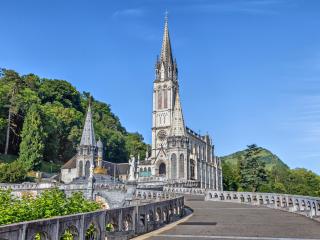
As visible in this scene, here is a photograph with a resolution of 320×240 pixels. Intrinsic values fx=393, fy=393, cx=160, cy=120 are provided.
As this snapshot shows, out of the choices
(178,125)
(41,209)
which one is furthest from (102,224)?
(178,125)

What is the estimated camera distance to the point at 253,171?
8062 cm

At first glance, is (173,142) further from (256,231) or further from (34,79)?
(256,231)

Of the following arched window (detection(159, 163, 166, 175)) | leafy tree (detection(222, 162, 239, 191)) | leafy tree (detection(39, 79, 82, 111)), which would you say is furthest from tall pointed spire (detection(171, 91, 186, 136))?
leafy tree (detection(222, 162, 239, 191))

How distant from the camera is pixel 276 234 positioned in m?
12.7

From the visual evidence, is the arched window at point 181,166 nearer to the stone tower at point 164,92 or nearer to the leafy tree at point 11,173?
the stone tower at point 164,92

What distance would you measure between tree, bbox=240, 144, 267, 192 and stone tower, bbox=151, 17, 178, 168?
94.4 feet

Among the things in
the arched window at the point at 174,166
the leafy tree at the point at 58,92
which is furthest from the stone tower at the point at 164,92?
the leafy tree at the point at 58,92

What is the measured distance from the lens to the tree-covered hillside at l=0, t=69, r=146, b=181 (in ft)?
245

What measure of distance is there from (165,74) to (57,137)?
4177cm

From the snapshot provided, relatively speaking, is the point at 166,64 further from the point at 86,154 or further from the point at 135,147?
the point at 86,154

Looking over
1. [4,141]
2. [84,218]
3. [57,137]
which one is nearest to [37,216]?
[84,218]

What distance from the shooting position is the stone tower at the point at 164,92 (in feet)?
363

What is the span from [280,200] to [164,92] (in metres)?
87.6

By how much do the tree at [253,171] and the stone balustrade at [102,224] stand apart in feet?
213
